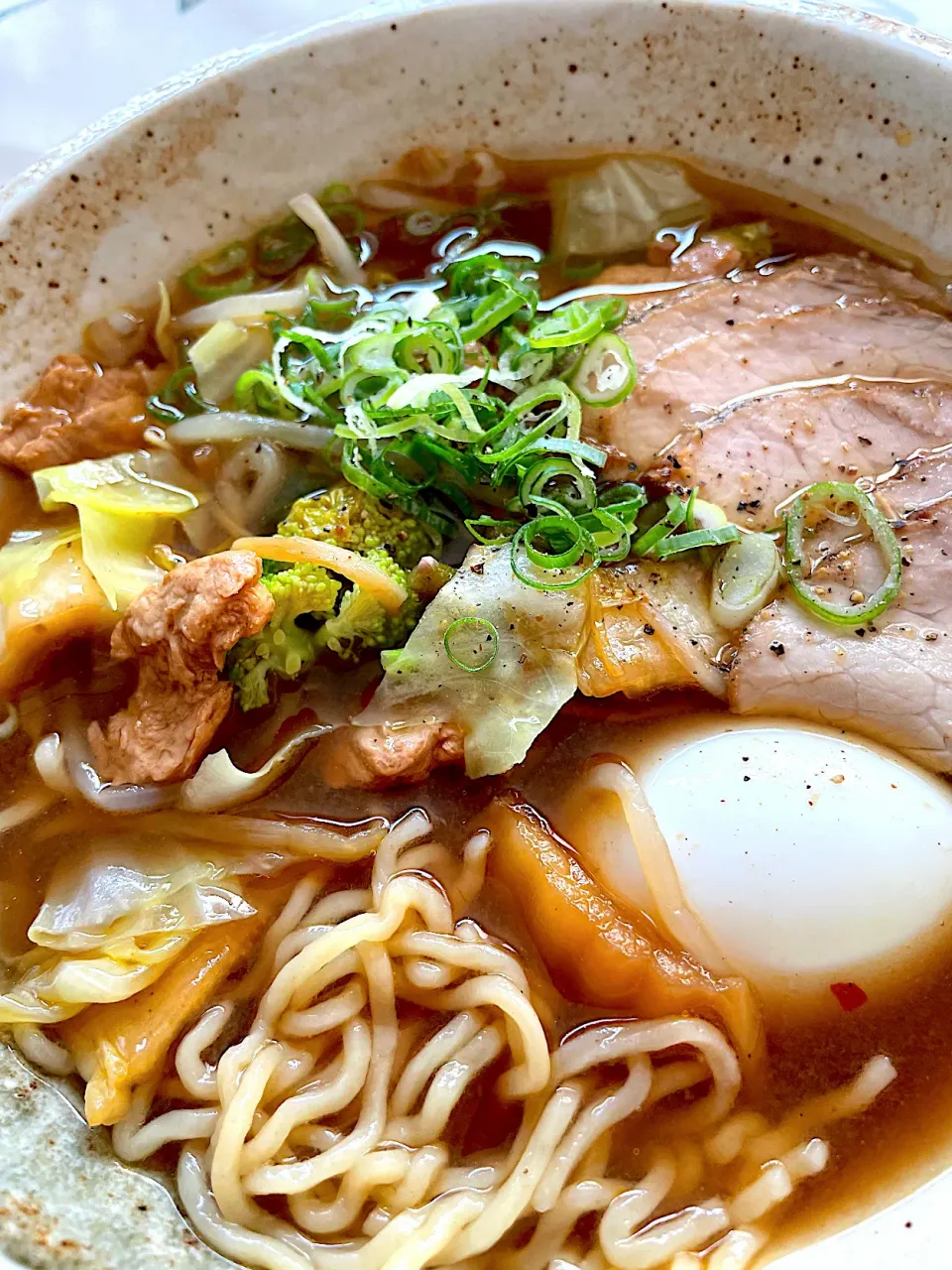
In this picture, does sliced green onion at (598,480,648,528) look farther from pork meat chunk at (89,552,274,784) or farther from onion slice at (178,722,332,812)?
onion slice at (178,722,332,812)

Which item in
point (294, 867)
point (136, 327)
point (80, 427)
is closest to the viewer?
point (294, 867)

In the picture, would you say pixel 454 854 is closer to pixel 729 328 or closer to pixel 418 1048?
pixel 418 1048

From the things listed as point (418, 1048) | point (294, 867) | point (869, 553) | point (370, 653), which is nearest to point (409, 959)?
point (418, 1048)

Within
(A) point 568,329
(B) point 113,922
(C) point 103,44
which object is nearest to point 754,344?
(A) point 568,329

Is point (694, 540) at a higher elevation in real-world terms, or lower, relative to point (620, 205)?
lower

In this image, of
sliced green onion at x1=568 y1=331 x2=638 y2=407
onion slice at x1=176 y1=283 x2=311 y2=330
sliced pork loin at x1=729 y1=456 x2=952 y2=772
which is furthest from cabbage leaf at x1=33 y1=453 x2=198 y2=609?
sliced pork loin at x1=729 y1=456 x2=952 y2=772

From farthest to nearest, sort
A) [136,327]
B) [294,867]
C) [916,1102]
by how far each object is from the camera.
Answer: [136,327], [294,867], [916,1102]

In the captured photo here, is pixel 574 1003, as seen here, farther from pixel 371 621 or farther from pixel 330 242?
pixel 330 242
